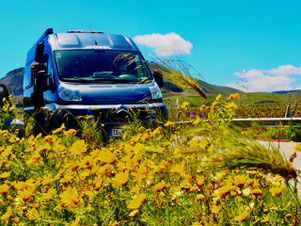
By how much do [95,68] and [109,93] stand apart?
1059 mm

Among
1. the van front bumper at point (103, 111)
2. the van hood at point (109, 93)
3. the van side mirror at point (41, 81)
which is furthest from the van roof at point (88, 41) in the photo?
the van front bumper at point (103, 111)

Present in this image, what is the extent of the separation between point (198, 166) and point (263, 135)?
0.66 metres

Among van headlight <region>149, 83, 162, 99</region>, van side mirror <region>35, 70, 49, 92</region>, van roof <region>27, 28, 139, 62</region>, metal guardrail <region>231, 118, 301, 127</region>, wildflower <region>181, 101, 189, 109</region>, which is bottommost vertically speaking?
metal guardrail <region>231, 118, 301, 127</region>

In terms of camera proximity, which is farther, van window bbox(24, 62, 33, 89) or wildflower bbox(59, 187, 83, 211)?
van window bbox(24, 62, 33, 89)

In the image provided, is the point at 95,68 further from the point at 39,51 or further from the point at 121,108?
the point at 39,51

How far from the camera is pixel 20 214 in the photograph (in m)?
2.38

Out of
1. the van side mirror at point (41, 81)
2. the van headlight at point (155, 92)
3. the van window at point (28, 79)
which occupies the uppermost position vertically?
the van window at point (28, 79)

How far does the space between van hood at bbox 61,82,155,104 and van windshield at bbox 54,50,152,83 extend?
25 cm

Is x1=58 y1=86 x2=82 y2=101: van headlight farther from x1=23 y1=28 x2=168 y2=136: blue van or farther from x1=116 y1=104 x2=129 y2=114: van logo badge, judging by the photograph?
x1=116 y1=104 x2=129 y2=114: van logo badge

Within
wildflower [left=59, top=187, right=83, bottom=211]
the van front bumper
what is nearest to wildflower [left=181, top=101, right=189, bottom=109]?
the van front bumper

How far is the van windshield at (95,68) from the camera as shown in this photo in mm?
7160

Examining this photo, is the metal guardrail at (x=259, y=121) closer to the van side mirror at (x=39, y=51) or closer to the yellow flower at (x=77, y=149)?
the yellow flower at (x=77, y=149)

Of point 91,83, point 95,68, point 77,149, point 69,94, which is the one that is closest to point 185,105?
point 77,149

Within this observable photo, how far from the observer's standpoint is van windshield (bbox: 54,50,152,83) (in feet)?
23.5
